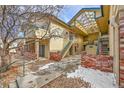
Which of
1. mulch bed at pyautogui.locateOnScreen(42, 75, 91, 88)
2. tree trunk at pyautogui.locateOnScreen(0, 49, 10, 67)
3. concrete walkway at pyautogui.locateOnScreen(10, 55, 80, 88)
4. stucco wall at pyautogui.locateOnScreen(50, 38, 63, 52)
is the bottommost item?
mulch bed at pyautogui.locateOnScreen(42, 75, 91, 88)

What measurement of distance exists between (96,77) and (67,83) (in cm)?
44

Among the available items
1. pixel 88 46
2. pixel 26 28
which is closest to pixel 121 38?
pixel 88 46

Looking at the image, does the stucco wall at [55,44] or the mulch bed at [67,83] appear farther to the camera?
the stucco wall at [55,44]

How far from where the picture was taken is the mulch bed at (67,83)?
192 centimetres

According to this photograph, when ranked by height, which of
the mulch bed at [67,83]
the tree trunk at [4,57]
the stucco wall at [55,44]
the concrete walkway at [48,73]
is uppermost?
the stucco wall at [55,44]

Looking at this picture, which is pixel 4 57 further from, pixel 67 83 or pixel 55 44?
pixel 67 83

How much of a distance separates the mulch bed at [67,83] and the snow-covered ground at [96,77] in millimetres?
69

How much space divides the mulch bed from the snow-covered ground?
69 mm

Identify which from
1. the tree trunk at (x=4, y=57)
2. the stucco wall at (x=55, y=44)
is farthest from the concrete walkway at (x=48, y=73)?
the tree trunk at (x=4, y=57)

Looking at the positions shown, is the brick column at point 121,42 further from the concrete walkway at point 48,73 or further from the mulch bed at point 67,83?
the concrete walkway at point 48,73

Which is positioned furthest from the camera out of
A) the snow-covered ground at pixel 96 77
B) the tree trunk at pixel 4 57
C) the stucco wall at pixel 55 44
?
the stucco wall at pixel 55 44

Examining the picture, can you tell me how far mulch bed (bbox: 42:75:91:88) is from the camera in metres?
1.92

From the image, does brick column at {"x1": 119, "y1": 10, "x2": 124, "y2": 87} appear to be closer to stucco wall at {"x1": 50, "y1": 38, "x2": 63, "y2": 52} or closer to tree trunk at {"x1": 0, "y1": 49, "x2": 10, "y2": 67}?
stucco wall at {"x1": 50, "y1": 38, "x2": 63, "y2": 52}

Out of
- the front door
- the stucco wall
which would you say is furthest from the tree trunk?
the stucco wall
